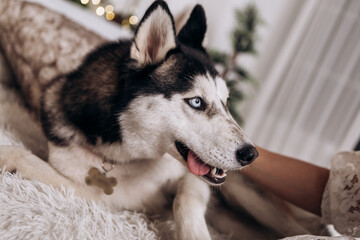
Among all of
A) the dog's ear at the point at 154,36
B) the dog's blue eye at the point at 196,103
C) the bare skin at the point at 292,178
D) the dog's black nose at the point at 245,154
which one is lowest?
the bare skin at the point at 292,178

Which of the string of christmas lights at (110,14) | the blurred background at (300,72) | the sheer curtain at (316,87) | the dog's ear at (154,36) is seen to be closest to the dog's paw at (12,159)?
the dog's ear at (154,36)

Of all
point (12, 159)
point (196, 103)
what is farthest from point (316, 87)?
point (12, 159)

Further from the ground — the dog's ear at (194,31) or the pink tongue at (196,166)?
the dog's ear at (194,31)

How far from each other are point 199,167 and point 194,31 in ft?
1.89

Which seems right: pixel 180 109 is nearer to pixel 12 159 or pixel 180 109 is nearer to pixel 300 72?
pixel 12 159

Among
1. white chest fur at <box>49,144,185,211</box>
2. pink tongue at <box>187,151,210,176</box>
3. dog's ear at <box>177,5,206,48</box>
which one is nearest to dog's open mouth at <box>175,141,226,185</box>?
pink tongue at <box>187,151,210,176</box>

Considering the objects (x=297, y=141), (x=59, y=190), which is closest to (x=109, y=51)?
(x=59, y=190)

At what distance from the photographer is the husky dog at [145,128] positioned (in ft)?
3.02

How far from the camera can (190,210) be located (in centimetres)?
93

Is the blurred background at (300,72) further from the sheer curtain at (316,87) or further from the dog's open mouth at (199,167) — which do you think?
the dog's open mouth at (199,167)

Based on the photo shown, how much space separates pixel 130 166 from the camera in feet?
3.61

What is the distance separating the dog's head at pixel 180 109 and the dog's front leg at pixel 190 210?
0.10 m

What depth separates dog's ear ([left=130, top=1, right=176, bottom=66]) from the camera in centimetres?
94

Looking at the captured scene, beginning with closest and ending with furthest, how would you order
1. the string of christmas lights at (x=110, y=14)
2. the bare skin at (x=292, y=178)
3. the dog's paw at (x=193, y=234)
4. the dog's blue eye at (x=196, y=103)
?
the dog's paw at (x=193, y=234)
the dog's blue eye at (x=196, y=103)
the bare skin at (x=292, y=178)
the string of christmas lights at (x=110, y=14)
